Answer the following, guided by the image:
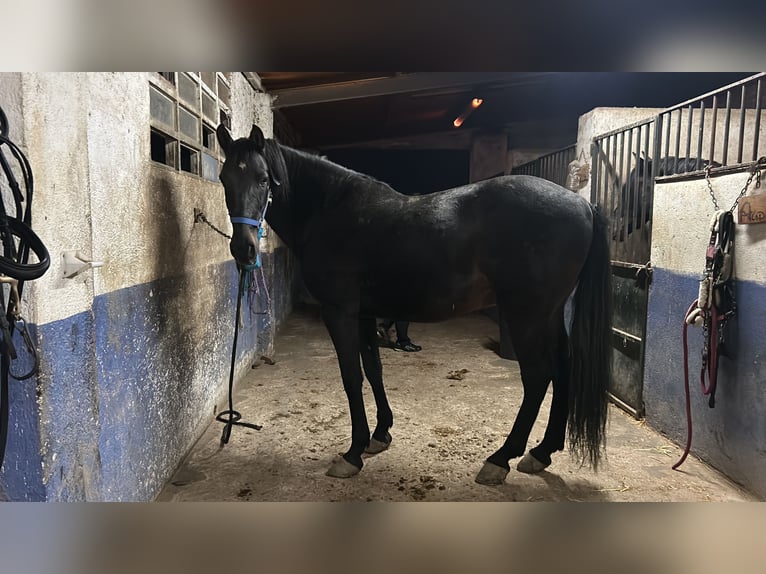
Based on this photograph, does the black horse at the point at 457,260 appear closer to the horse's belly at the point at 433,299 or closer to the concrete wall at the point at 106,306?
the horse's belly at the point at 433,299

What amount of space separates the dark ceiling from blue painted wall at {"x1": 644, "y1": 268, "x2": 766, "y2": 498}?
2.86 ft

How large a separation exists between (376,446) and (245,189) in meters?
1.16

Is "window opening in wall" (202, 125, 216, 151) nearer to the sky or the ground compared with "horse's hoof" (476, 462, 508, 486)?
nearer to the sky

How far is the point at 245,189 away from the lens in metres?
1.48

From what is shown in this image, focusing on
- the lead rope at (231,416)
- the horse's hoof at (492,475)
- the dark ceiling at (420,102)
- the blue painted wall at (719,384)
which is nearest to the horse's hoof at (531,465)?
the horse's hoof at (492,475)

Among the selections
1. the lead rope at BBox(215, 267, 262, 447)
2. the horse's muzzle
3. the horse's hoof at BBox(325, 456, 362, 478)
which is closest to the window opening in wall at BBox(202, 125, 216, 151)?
the lead rope at BBox(215, 267, 262, 447)

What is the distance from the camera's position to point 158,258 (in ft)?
5.06

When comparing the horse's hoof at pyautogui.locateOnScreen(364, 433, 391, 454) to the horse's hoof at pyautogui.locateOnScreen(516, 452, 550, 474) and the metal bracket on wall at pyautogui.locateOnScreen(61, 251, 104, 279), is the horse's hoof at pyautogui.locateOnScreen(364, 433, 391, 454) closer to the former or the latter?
the horse's hoof at pyautogui.locateOnScreen(516, 452, 550, 474)

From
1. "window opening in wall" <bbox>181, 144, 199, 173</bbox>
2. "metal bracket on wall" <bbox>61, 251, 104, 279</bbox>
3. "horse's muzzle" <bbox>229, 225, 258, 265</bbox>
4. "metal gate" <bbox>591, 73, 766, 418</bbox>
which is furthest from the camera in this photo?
"metal gate" <bbox>591, 73, 766, 418</bbox>

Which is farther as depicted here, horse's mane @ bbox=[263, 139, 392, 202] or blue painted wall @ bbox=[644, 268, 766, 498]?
horse's mane @ bbox=[263, 139, 392, 202]

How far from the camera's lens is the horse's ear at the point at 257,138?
1487 mm

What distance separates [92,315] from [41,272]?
10.5 inches

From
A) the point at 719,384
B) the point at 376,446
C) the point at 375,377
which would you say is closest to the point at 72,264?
the point at 375,377

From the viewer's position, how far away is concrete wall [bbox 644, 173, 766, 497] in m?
1.51
